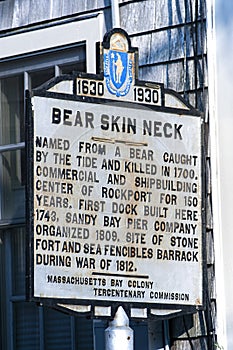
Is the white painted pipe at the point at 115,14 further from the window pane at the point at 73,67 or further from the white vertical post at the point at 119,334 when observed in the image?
the white vertical post at the point at 119,334

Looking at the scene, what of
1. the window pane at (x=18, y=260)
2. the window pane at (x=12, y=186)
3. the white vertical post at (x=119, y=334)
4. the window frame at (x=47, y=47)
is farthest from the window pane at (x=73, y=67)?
the white vertical post at (x=119, y=334)

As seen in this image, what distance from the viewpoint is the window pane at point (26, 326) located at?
6.02 m

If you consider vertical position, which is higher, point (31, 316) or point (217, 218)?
point (217, 218)

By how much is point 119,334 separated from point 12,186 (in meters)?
1.72

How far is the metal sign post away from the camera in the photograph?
471 cm

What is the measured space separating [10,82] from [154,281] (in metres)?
1.92

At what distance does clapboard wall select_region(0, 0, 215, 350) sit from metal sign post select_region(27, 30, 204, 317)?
1.02 ft

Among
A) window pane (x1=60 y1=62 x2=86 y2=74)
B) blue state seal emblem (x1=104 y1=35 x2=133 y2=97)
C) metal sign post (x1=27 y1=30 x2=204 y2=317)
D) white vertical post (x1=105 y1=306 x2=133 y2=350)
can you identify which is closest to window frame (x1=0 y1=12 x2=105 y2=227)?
window pane (x1=60 y1=62 x2=86 y2=74)

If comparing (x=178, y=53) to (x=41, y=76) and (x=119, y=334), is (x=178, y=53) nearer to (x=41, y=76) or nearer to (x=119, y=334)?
(x=41, y=76)

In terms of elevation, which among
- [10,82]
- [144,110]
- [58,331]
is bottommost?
[58,331]

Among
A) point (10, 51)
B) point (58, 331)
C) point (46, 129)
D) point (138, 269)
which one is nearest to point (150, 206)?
point (138, 269)

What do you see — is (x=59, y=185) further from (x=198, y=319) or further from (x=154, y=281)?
(x=198, y=319)

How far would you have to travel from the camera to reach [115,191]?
192 inches

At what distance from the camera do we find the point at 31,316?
604 centimetres
